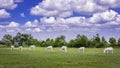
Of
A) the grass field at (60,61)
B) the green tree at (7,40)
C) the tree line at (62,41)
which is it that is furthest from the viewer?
the green tree at (7,40)

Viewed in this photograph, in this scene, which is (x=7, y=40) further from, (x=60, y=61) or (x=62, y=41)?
(x=60, y=61)

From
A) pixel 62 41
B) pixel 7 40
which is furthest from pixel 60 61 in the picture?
pixel 7 40

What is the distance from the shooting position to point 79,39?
443 ft

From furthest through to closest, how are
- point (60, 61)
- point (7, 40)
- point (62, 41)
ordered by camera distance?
point (7, 40) < point (62, 41) < point (60, 61)

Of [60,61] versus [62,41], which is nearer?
[60,61]

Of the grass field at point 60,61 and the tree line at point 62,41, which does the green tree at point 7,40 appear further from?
the grass field at point 60,61

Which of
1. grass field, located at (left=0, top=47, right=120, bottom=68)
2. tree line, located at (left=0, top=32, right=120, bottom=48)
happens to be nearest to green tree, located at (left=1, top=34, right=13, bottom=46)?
tree line, located at (left=0, top=32, right=120, bottom=48)

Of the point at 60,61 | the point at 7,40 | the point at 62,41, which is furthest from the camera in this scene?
the point at 7,40

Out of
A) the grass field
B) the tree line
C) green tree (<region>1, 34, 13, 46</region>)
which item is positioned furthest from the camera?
green tree (<region>1, 34, 13, 46</region>)

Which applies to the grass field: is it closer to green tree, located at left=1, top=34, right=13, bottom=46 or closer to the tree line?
the tree line

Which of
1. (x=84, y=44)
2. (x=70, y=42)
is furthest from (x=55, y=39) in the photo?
(x=84, y=44)

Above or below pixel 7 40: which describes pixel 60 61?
below

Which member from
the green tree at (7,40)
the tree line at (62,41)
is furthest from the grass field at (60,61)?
the green tree at (7,40)

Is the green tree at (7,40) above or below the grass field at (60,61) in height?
above
